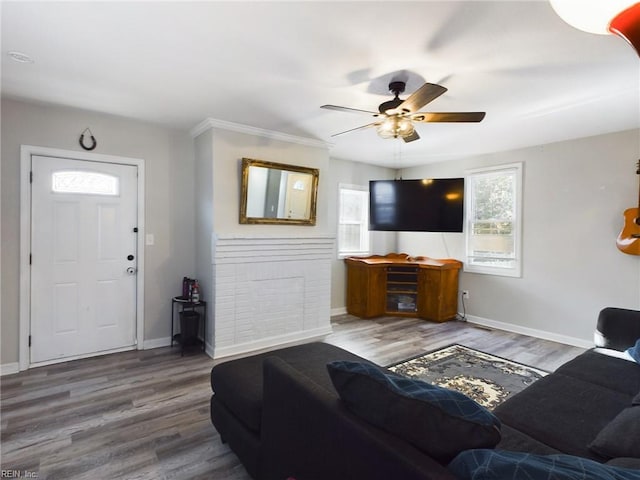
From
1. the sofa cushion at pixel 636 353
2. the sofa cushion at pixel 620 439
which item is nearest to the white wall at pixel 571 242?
the sofa cushion at pixel 636 353

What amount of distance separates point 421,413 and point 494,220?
4.48 m

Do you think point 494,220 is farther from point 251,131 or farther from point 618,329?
point 251,131

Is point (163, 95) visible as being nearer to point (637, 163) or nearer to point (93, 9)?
point (93, 9)

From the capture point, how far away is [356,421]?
108 centimetres

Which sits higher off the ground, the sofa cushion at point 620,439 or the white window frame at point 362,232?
the white window frame at point 362,232

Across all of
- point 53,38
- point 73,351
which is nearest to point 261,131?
point 53,38

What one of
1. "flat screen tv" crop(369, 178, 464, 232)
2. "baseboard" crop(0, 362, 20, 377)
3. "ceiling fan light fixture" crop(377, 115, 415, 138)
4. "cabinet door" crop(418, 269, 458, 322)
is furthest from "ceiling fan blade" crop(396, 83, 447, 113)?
"baseboard" crop(0, 362, 20, 377)

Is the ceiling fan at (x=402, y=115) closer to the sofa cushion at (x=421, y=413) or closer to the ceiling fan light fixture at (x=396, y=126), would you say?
the ceiling fan light fixture at (x=396, y=126)

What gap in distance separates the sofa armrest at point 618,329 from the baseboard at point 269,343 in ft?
9.13

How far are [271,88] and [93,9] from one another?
1256mm

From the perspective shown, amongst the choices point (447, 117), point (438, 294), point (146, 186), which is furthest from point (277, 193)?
point (438, 294)

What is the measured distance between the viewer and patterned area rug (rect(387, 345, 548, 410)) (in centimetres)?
284

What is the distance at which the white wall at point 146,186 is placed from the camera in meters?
3.06

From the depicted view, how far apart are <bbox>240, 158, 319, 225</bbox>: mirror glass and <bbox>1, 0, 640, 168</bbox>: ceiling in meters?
0.55
